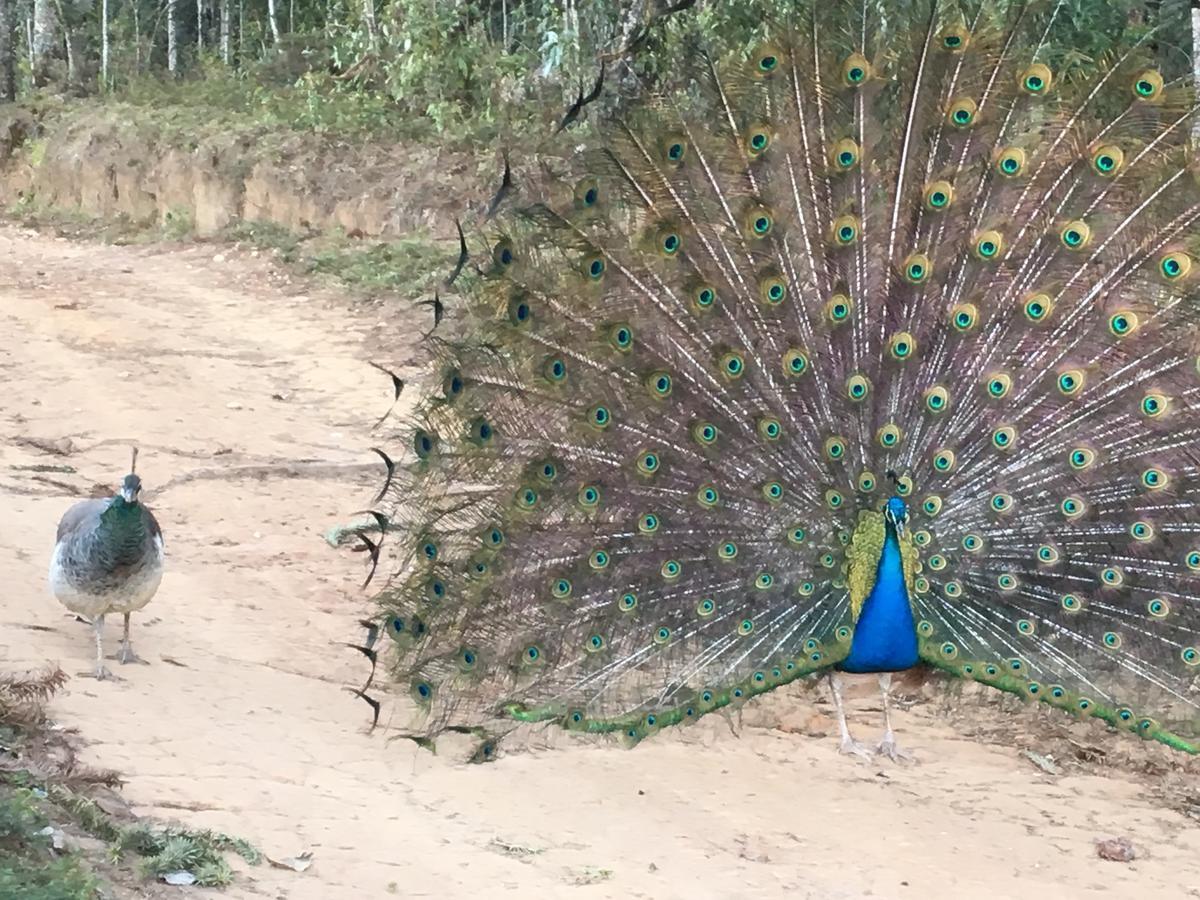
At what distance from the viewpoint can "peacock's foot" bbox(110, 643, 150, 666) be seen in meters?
5.12

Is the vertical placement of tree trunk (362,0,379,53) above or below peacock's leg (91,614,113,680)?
above

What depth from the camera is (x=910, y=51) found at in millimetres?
4684

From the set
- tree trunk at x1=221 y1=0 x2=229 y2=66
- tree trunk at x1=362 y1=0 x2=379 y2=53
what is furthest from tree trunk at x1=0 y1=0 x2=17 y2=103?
tree trunk at x1=362 y1=0 x2=379 y2=53

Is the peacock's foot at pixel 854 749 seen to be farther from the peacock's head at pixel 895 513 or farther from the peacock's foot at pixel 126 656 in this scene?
the peacock's foot at pixel 126 656

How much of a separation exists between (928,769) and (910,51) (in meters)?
2.34

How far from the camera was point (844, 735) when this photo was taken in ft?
17.1

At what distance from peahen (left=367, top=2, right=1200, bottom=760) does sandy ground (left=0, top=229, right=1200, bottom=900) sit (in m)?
0.33

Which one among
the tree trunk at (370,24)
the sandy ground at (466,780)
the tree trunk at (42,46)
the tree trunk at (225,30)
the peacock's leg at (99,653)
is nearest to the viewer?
the sandy ground at (466,780)

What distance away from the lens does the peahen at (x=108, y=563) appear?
4875mm

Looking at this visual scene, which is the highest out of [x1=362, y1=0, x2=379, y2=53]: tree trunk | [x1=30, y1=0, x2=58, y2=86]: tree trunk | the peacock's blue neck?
[x1=30, y1=0, x2=58, y2=86]: tree trunk

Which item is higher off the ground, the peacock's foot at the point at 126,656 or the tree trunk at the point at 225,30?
the tree trunk at the point at 225,30

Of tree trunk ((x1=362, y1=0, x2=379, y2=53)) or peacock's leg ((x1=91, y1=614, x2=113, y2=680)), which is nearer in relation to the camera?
peacock's leg ((x1=91, y1=614, x2=113, y2=680))

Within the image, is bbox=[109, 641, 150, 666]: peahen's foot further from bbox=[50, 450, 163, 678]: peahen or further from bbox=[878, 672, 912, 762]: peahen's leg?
bbox=[878, 672, 912, 762]: peahen's leg

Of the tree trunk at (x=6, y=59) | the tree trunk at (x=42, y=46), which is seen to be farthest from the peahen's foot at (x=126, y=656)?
the tree trunk at (x=42, y=46)
